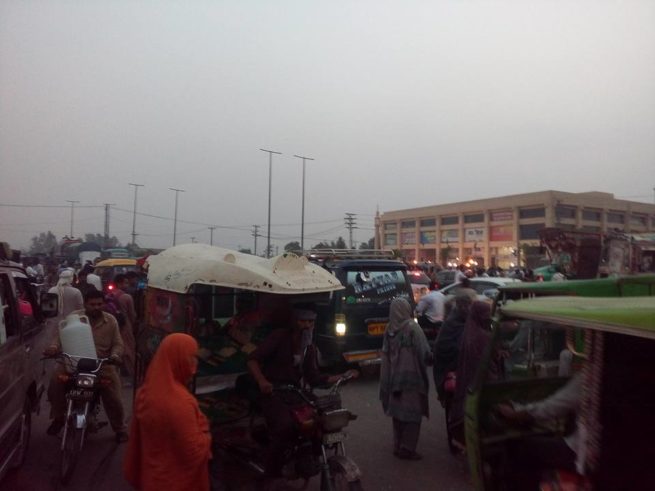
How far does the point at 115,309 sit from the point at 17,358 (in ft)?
12.7

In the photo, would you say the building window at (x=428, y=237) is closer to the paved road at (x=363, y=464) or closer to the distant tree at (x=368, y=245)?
the distant tree at (x=368, y=245)

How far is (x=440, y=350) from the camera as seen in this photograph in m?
5.54

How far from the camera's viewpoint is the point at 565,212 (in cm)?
5441

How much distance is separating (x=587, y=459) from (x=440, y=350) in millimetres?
2957

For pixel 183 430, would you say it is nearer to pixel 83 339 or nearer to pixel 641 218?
pixel 83 339

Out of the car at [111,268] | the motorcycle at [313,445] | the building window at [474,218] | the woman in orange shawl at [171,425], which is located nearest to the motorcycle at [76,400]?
the motorcycle at [313,445]

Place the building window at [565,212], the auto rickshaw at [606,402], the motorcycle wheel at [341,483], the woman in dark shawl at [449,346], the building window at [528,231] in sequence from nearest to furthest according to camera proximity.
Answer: the auto rickshaw at [606,402] < the motorcycle wheel at [341,483] < the woman in dark shawl at [449,346] < the building window at [565,212] < the building window at [528,231]

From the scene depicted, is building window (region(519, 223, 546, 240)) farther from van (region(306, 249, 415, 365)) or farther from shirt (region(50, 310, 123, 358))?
shirt (region(50, 310, 123, 358))

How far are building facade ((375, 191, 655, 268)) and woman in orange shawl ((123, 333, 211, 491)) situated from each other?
1894 inches

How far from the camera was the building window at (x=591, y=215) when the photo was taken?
5612 centimetres

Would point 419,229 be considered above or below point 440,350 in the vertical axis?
above

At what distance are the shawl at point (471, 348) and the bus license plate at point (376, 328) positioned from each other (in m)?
3.64

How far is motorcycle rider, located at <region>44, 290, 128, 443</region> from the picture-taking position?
5305mm

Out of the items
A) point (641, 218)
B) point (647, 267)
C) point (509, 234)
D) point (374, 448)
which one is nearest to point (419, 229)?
point (509, 234)
